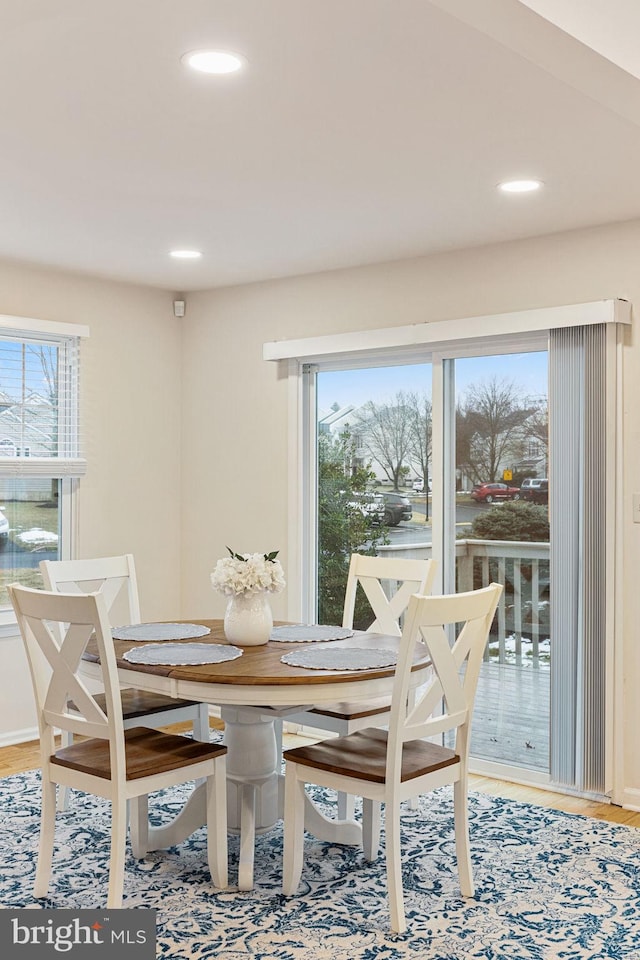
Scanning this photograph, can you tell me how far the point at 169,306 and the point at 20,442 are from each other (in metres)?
1.30

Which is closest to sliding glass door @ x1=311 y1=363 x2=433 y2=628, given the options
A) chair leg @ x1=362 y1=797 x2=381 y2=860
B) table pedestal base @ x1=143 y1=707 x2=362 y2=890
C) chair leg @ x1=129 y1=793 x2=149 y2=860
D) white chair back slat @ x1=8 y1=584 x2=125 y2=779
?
table pedestal base @ x1=143 y1=707 x2=362 y2=890

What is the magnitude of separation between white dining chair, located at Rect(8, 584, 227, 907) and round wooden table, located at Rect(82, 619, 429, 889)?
0.59 ft

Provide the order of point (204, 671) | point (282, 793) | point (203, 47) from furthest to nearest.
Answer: point (282, 793) < point (204, 671) < point (203, 47)

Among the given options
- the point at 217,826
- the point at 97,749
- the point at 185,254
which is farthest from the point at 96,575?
the point at 185,254

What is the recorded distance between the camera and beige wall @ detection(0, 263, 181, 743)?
16.5ft

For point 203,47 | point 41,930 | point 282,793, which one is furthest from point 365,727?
point 203,47

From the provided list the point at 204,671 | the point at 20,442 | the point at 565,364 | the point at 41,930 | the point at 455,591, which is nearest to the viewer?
the point at 41,930

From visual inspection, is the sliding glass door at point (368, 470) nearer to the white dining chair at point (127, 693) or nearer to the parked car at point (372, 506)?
the parked car at point (372, 506)

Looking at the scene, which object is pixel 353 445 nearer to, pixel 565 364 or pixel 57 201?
pixel 565 364

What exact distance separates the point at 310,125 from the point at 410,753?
2.03 meters

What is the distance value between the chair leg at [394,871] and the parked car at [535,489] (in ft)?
6.32

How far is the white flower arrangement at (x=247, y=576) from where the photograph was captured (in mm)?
3402

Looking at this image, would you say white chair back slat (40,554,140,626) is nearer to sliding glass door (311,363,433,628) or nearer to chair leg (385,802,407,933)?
sliding glass door (311,363,433,628)

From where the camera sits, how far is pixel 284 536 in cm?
532
